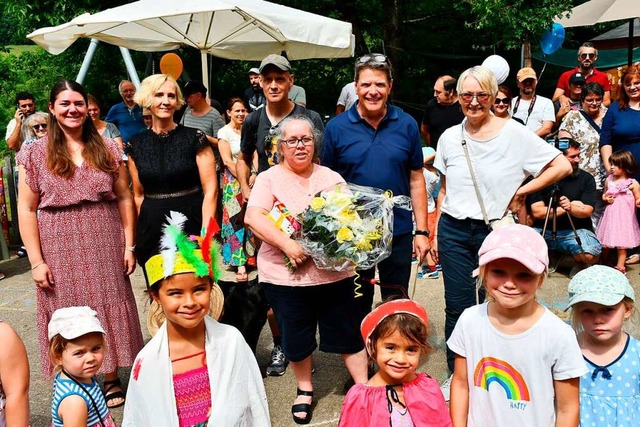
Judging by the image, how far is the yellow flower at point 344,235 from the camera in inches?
141

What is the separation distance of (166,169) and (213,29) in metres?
5.44

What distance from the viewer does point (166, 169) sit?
4207 millimetres

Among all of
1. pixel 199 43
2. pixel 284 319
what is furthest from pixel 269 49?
pixel 284 319

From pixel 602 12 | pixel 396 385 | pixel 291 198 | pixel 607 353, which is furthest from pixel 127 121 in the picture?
pixel 602 12

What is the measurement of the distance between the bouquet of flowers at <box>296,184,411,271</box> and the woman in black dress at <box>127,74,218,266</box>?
0.86m

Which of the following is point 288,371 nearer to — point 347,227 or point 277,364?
point 277,364

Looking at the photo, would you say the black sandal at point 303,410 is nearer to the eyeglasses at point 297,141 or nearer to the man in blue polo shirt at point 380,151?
the man in blue polo shirt at point 380,151

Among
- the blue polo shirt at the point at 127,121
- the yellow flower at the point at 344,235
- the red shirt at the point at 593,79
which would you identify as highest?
the red shirt at the point at 593,79

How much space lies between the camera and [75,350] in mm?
3016

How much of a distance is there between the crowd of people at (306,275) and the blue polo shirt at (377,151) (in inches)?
0.5

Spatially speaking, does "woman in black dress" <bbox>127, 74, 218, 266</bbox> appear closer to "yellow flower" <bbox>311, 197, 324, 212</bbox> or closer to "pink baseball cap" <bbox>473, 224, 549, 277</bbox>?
"yellow flower" <bbox>311, 197, 324, 212</bbox>

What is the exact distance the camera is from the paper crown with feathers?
2.73 meters

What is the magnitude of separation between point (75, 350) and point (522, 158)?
2.65 metres

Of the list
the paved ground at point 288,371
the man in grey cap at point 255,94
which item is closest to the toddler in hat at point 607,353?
the paved ground at point 288,371
